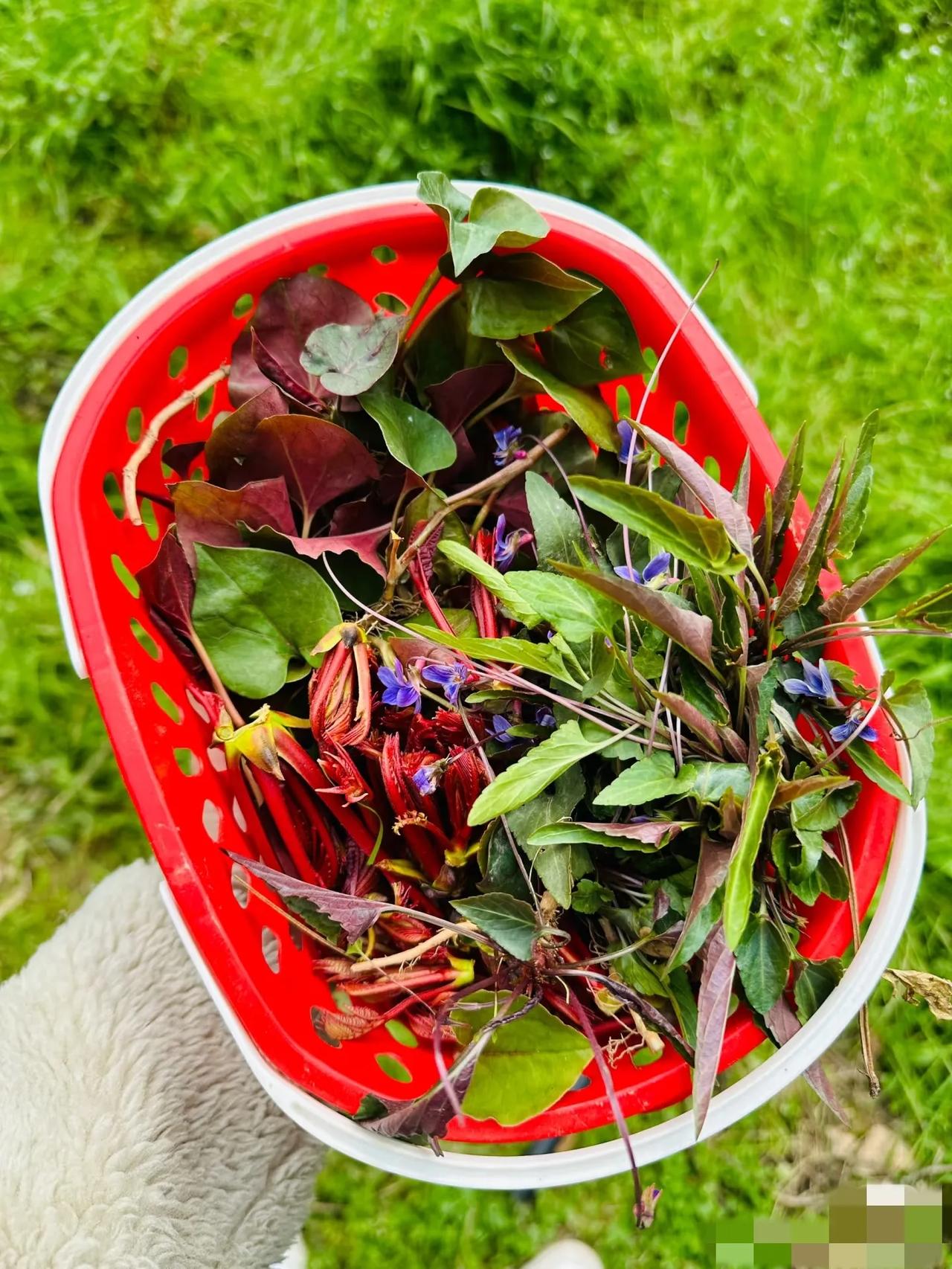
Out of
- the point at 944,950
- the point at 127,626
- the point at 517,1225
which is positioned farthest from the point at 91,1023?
the point at 944,950

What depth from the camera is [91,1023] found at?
0.85 metres

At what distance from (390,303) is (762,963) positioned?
2.07ft

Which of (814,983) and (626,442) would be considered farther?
(626,442)

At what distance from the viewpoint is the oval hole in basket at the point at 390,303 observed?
0.89 m

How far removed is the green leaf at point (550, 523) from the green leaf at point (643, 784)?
14 centimetres

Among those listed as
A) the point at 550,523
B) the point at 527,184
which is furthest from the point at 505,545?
the point at 527,184

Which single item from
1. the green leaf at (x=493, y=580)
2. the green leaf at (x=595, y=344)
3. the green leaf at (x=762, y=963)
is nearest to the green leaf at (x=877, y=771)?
the green leaf at (x=762, y=963)

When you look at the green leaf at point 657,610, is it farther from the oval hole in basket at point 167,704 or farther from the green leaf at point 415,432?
the oval hole in basket at point 167,704

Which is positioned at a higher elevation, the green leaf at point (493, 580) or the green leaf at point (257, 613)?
the green leaf at point (493, 580)

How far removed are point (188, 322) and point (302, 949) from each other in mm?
472

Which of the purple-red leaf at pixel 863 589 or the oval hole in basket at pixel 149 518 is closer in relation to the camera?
the purple-red leaf at pixel 863 589

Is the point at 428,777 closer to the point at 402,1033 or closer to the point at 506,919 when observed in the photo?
the point at 506,919

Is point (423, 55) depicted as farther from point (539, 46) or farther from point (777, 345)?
point (777, 345)

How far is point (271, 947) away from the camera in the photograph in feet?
2.72
